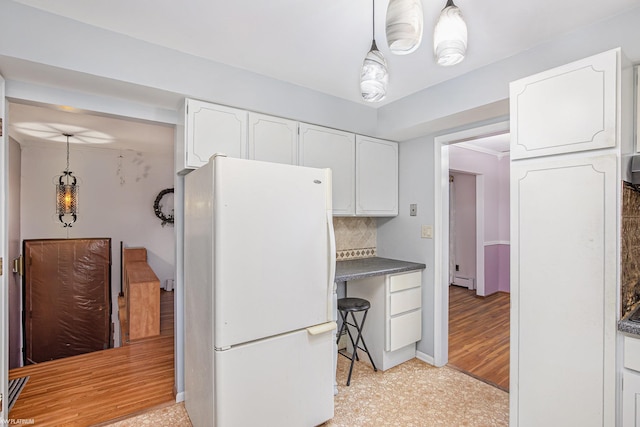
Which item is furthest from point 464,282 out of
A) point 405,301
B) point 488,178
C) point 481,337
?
point 405,301

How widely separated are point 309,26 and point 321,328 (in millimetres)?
1744

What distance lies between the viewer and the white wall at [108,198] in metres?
4.11

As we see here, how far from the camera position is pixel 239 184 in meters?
1.58

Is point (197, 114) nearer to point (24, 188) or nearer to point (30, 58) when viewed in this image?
point (30, 58)

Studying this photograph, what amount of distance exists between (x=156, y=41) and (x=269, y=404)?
2.22 metres

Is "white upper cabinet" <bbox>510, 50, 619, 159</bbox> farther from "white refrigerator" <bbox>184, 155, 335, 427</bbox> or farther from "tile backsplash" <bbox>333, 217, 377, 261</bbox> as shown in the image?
"tile backsplash" <bbox>333, 217, 377, 261</bbox>

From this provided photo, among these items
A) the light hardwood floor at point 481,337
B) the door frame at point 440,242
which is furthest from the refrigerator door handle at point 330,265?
the light hardwood floor at point 481,337

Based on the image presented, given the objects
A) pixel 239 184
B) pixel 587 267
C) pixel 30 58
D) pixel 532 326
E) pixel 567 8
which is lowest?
pixel 532 326

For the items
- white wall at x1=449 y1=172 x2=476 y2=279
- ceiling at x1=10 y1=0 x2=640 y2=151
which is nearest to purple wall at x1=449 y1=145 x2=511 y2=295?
white wall at x1=449 y1=172 x2=476 y2=279

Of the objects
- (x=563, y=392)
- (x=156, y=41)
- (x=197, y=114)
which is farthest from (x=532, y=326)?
(x=156, y=41)

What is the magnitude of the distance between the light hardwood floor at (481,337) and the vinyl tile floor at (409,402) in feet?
0.59

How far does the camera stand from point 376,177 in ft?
9.80

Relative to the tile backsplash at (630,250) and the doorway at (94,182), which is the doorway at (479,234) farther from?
Result: the doorway at (94,182)

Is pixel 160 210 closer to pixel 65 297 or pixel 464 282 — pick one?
Result: pixel 65 297
